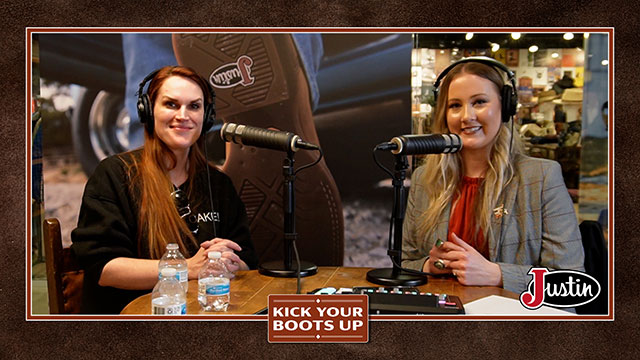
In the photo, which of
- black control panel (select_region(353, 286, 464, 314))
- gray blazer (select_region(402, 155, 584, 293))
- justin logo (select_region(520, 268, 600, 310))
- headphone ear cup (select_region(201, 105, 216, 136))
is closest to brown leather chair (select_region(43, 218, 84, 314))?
headphone ear cup (select_region(201, 105, 216, 136))

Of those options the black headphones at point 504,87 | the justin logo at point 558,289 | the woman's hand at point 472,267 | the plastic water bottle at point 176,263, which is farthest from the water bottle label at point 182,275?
the justin logo at point 558,289

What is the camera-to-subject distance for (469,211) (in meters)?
2.25

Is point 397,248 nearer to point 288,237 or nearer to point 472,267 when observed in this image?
point 472,267

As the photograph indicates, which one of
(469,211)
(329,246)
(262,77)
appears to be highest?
(262,77)

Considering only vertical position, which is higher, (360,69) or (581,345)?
(360,69)

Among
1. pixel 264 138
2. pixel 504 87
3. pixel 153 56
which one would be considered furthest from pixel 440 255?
pixel 153 56

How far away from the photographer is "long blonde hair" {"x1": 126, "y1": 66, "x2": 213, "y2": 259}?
7.16 feet

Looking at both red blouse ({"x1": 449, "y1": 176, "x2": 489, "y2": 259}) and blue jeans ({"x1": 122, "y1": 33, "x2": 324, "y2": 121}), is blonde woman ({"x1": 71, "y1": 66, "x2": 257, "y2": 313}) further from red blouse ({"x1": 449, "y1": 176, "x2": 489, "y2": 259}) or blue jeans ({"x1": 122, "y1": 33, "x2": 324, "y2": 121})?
red blouse ({"x1": 449, "y1": 176, "x2": 489, "y2": 259})

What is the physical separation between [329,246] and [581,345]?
1.04 meters

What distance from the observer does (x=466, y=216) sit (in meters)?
2.25

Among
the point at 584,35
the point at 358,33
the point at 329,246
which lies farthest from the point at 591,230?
the point at 358,33

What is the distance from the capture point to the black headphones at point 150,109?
85.4 inches

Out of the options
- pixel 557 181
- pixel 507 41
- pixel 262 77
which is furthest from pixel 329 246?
pixel 507 41

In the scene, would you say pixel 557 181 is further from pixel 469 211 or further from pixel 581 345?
pixel 581 345
